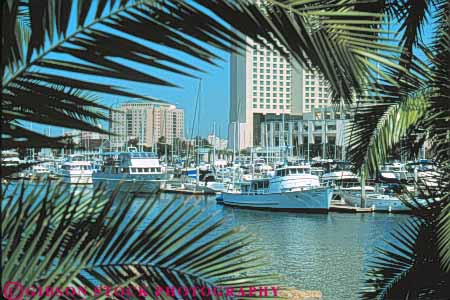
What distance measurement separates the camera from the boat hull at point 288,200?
1457 inches

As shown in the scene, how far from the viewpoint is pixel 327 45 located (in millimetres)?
2109

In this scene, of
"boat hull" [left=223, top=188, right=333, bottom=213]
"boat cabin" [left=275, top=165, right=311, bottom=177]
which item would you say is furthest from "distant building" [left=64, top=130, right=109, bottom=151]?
"boat cabin" [left=275, top=165, right=311, bottom=177]

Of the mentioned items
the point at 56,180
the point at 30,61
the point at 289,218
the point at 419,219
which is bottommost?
the point at 289,218

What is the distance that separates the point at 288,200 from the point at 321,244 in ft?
45.1

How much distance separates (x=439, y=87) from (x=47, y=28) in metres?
4.05

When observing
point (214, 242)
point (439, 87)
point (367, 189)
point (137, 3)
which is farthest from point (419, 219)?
point (367, 189)

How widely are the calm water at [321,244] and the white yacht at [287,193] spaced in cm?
78

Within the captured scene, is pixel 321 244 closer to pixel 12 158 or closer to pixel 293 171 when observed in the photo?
pixel 293 171

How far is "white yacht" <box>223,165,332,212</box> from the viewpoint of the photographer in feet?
122

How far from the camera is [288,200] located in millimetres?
38375

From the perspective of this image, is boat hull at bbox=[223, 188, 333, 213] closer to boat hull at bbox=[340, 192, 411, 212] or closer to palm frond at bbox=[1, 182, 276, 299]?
boat hull at bbox=[340, 192, 411, 212]

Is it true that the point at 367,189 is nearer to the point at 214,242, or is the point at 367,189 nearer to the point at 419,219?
the point at 419,219

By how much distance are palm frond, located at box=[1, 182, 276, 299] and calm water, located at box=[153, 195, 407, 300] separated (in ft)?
23.0

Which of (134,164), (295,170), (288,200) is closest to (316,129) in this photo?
(288,200)
